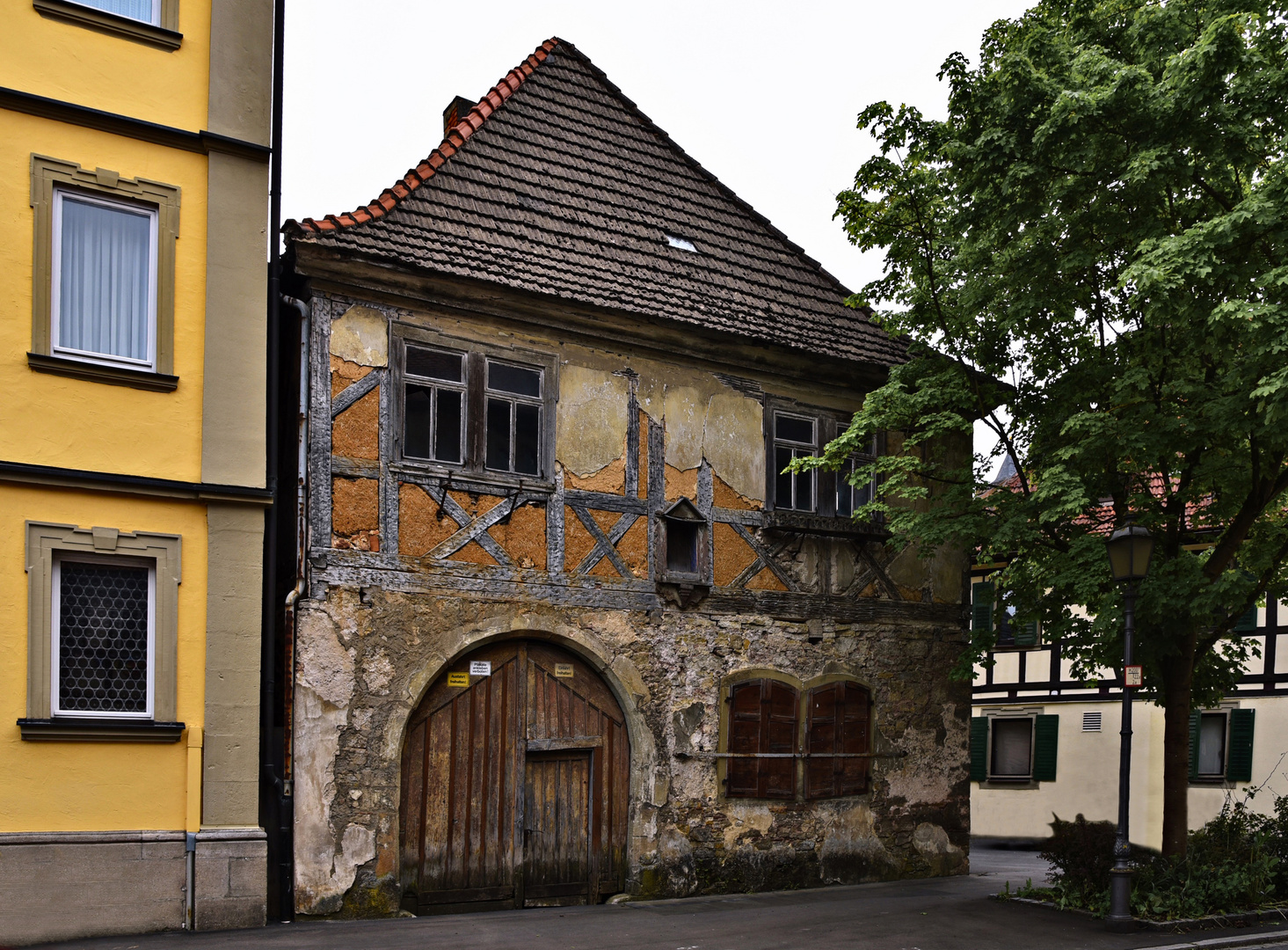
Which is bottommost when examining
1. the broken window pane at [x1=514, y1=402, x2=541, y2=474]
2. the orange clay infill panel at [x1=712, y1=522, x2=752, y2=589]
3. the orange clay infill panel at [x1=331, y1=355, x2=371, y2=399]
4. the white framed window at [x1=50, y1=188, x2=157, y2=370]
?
the orange clay infill panel at [x1=712, y1=522, x2=752, y2=589]

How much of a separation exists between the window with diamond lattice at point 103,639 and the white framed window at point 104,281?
1.69 meters

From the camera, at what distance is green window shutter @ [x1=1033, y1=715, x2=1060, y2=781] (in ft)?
72.6

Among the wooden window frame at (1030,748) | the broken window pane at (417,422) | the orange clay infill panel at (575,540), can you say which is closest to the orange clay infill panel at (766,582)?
the orange clay infill panel at (575,540)

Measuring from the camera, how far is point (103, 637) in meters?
9.51

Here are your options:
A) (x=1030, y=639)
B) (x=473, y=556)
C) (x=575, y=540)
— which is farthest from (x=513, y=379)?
(x=1030, y=639)

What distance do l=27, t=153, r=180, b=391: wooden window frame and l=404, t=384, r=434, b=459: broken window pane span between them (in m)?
2.15

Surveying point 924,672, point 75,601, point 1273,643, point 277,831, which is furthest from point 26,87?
point 1273,643

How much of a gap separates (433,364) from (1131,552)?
6489 millimetres

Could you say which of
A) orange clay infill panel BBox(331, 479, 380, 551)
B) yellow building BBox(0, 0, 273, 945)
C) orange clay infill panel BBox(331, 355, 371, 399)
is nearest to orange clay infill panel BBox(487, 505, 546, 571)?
orange clay infill panel BBox(331, 479, 380, 551)

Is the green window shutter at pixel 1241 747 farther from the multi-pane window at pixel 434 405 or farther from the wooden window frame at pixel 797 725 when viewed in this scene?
the multi-pane window at pixel 434 405

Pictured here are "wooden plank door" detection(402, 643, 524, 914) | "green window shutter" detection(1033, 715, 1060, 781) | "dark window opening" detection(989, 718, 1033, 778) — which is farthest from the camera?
"dark window opening" detection(989, 718, 1033, 778)

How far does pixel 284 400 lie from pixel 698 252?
5110 millimetres

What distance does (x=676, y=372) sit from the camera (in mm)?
12984

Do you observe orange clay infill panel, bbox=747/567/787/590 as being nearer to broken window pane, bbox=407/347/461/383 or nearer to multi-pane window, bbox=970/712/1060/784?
broken window pane, bbox=407/347/461/383
